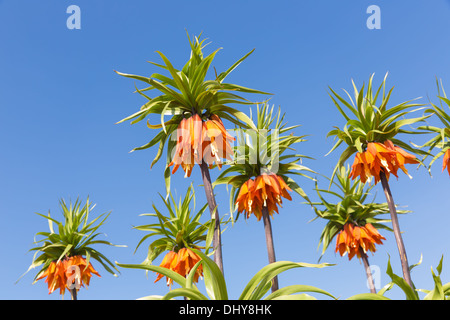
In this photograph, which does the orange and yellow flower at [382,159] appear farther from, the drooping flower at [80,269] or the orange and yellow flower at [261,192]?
the drooping flower at [80,269]

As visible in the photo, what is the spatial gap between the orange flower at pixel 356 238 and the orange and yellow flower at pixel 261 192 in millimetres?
2812

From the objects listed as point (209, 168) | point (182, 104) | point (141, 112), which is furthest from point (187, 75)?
point (209, 168)

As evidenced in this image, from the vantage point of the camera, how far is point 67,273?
822cm

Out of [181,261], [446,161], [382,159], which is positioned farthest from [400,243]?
[181,261]

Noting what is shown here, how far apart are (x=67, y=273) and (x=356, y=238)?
6071 mm

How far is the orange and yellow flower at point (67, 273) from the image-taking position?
27.0ft

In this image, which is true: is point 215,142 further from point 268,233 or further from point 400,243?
point 400,243

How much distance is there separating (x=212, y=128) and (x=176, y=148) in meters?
0.56

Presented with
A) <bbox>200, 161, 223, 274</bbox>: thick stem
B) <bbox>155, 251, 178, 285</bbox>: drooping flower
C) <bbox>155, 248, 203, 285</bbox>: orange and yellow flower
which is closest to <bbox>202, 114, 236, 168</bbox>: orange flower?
<bbox>200, 161, 223, 274</bbox>: thick stem

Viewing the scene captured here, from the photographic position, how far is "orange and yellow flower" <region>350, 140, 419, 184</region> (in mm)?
7410

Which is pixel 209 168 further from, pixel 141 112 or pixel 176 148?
pixel 141 112

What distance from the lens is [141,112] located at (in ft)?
17.9

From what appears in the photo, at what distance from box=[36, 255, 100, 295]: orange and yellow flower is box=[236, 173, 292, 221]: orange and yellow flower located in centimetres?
344

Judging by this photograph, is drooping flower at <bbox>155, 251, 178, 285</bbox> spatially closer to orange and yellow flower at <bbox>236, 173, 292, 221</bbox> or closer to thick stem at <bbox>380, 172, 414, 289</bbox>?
orange and yellow flower at <bbox>236, 173, 292, 221</bbox>
